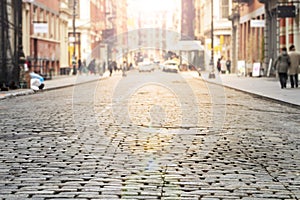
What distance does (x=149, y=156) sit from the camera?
30.6 feet

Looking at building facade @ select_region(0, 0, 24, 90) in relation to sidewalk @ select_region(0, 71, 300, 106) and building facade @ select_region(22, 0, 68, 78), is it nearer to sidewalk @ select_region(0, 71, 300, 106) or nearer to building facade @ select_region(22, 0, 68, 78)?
sidewalk @ select_region(0, 71, 300, 106)

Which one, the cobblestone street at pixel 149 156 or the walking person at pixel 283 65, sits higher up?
the walking person at pixel 283 65

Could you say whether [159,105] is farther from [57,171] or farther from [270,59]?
[270,59]

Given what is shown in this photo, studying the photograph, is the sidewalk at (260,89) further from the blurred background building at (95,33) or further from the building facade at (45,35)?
A: the building facade at (45,35)

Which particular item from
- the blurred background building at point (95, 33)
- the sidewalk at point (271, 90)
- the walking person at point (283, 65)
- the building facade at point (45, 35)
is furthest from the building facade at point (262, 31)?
the building facade at point (45, 35)

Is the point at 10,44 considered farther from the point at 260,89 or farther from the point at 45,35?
the point at 45,35

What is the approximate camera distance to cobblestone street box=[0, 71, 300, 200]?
6.99 m

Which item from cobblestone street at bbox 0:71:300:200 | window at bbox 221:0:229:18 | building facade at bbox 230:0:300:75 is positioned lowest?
cobblestone street at bbox 0:71:300:200

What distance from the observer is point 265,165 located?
867 centimetres

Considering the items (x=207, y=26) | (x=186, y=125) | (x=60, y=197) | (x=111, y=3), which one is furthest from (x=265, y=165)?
(x=111, y=3)

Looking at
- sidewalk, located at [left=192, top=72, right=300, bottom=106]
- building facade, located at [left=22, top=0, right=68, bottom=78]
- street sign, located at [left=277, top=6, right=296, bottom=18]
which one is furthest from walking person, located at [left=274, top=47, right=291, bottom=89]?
building facade, located at [left=22, top=0, right=68, bottom=78]

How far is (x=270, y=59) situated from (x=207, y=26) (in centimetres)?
4311

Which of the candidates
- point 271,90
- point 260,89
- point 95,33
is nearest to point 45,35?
point 260,89

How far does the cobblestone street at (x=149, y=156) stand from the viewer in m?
6.99
